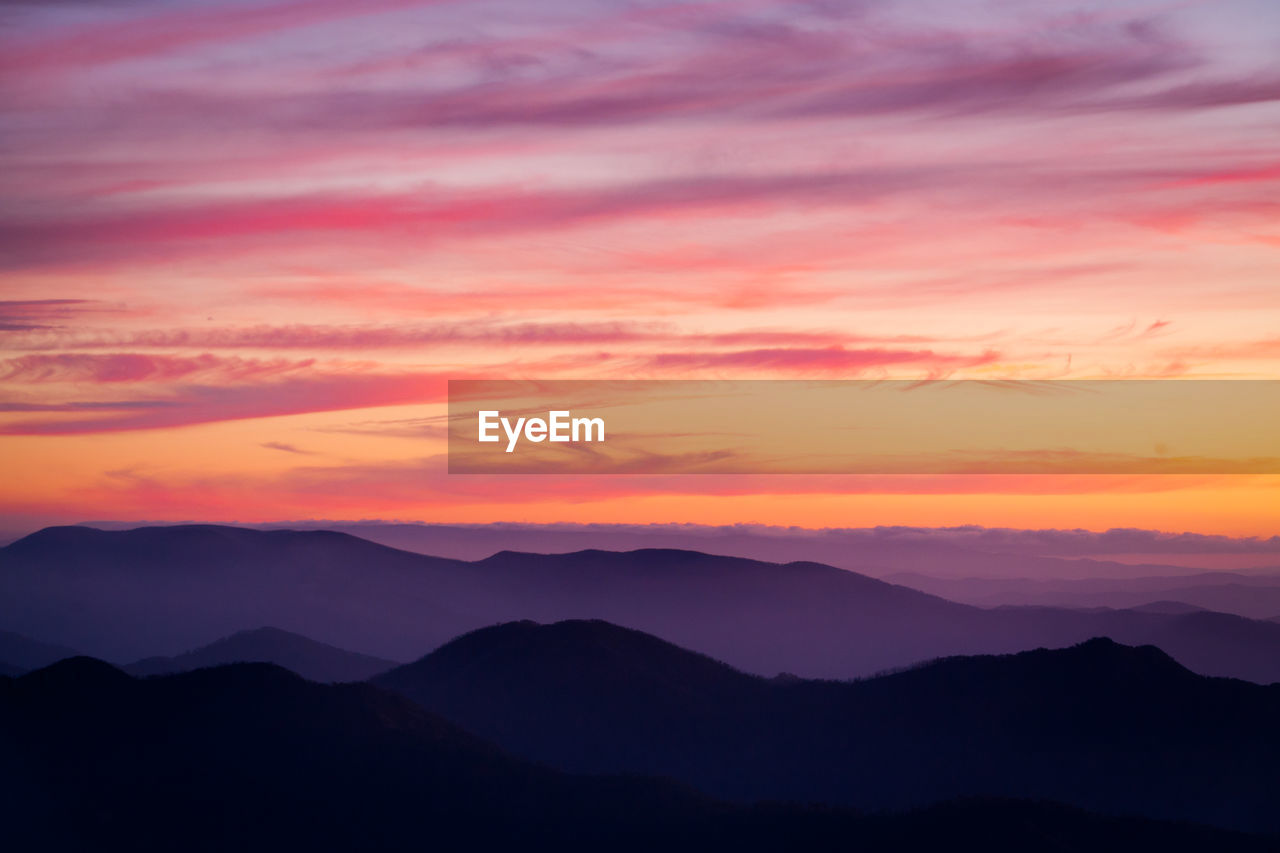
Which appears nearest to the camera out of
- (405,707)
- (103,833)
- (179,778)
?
(103,833)

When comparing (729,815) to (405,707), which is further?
(405,707)

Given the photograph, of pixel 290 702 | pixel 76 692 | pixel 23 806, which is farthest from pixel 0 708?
pixel 290 702

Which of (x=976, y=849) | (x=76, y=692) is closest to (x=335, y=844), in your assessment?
(x=76, y=692)

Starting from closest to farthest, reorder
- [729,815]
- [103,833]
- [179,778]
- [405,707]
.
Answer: [103,833] → [179,778] → [729,815] → [405,707]

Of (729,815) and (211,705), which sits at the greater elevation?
(211,705)

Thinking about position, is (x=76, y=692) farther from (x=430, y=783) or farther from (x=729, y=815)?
(x=729, y=815)

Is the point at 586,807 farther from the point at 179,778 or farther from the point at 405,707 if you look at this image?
the point at 179,778
